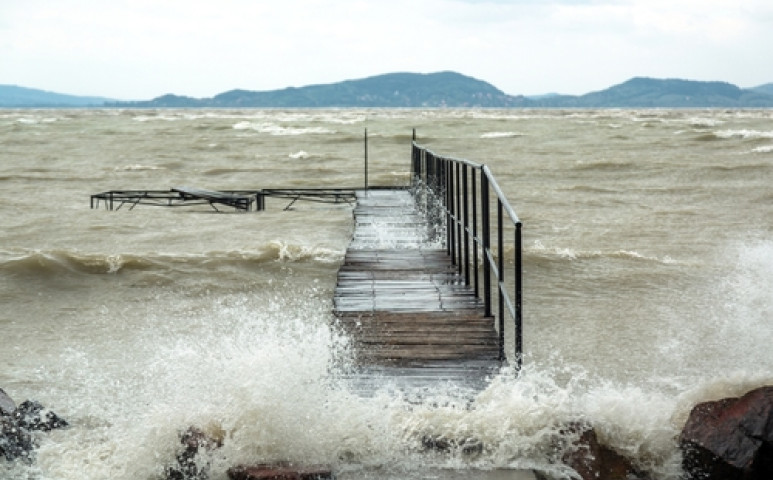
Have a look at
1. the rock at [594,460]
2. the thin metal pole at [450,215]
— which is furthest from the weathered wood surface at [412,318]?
the rock at [594,460]

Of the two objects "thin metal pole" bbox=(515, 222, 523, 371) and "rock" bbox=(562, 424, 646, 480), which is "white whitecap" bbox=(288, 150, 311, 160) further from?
"rock" bbox=(562, 424, 646, 480)

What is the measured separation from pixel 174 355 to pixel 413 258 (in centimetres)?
285

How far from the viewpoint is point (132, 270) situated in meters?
13.8

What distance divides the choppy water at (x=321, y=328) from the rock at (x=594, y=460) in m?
0.12

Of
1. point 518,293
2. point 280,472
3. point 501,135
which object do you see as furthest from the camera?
point 501,135

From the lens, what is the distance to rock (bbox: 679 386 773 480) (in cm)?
488

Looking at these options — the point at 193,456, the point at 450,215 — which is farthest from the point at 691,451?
the point at 450,215

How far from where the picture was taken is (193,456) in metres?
5.18

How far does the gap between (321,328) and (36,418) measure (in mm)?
2107

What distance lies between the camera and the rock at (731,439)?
4.88 m

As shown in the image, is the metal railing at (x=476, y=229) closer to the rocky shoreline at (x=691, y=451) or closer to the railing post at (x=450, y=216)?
the railing post at (x=450, y=216)

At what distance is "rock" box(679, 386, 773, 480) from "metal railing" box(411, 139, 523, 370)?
1.18 meters

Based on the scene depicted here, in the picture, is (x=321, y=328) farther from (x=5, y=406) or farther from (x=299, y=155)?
(x=299, y=155)

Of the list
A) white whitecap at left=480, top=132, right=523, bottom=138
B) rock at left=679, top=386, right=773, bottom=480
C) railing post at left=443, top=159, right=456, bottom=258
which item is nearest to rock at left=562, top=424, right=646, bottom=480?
rock at left=679, top=386, right=773, bottom=480
